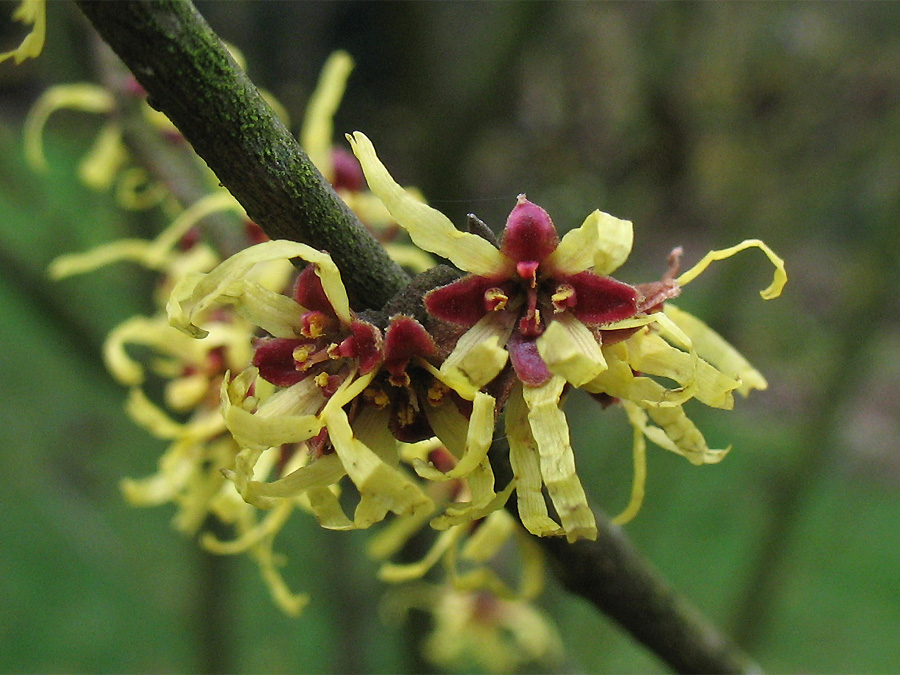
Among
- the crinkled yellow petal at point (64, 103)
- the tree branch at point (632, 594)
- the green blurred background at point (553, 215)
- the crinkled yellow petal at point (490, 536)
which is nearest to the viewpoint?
the tree branch at point (632, 594)

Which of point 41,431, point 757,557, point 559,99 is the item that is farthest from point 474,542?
point 41,431

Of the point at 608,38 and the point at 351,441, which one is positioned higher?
the point at 351,441

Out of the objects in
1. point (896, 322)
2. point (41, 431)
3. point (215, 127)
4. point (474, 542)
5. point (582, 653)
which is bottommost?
point (896, 322)

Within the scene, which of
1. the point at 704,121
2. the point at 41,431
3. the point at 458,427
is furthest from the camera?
the point at 41,431

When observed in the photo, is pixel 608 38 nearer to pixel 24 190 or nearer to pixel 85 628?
pixel 24 190

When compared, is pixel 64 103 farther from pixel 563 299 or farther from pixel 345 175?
pixel 563 299

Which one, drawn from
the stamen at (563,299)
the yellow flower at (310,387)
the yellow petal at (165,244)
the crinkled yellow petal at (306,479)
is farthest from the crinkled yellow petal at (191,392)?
the stamen at (563,299)

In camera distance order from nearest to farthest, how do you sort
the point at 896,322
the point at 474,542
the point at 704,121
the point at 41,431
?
the point at 474,542
the point at 704,121
the point at 41,431
the point at 896,322

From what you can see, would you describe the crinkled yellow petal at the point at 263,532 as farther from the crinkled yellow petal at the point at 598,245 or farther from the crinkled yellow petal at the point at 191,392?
the crinkled yellow petal at the point at 598,245
